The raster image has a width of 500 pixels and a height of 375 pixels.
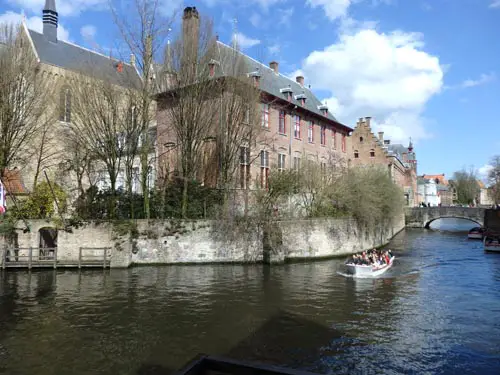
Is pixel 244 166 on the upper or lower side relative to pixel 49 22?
lower

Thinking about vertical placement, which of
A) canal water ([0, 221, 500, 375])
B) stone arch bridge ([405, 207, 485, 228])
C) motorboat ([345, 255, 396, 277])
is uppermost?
stone arch bridge ([405, 207, 485, 228])

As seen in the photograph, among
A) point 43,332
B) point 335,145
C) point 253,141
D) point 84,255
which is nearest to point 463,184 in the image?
point 335,145

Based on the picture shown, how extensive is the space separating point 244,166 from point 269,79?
10297mm

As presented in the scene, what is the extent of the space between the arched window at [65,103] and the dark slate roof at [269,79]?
33.1 feet

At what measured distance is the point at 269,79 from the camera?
34.8 meters

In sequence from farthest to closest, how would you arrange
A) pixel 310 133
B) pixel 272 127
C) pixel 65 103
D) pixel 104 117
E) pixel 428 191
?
pixel 428 191
pixel 310 133
pixel 272 127
pixel 65 103
pixel 104 117

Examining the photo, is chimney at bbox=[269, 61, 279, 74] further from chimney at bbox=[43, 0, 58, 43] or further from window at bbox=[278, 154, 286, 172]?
chimney at bbox=[43, 0, 58, 43]

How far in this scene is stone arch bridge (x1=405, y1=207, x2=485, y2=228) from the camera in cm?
4981

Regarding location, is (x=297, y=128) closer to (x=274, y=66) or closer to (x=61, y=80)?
(x=274, y=66)

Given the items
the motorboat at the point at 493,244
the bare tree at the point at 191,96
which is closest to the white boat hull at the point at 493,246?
the motorboat at the point at 493,244

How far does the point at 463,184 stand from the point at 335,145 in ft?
272

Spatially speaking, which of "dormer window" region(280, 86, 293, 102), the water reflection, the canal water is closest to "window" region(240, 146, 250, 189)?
the canal water

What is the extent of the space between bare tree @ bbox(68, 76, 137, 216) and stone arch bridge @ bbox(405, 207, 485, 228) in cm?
3513

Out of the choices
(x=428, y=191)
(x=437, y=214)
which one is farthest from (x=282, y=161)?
(x=428, y=191)
